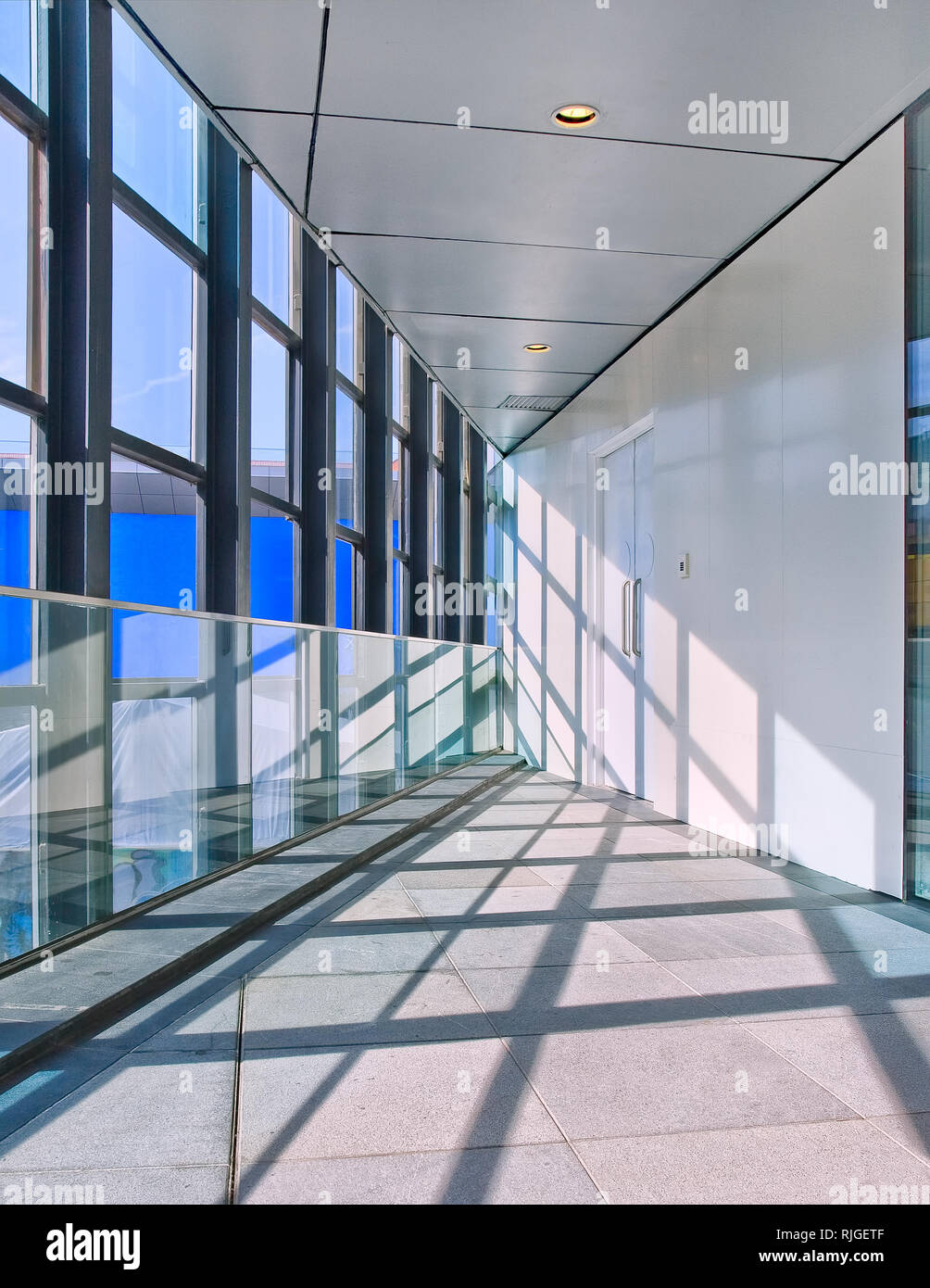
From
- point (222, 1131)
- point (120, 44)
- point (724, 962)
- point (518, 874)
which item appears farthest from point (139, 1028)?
point (120, 44)

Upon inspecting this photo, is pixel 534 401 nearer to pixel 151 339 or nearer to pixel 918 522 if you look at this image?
pixel 151 339

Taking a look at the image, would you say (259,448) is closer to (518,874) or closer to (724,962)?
(518,874)

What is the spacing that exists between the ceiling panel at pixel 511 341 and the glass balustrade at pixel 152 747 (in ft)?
7.45

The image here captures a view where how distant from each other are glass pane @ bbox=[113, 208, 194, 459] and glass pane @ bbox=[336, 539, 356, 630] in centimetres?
283

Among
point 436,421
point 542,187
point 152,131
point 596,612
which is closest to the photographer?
point 542,187

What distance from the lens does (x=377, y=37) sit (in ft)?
11.9

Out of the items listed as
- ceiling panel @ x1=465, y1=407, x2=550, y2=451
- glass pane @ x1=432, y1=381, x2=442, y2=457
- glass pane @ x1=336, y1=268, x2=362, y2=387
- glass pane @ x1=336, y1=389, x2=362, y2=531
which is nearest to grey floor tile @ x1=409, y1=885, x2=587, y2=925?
glass pane @ x1=336, y1=389, x2=362, y2=531

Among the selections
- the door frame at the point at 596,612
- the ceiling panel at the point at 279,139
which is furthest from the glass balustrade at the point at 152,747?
the door frame at the point at 596,612

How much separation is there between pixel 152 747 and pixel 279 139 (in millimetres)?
2577

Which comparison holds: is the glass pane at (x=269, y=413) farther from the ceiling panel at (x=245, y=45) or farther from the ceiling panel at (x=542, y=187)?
the ceiling panel at (x=245, y=45)

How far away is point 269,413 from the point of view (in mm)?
7320

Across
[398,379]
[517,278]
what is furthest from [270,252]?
[398,379]

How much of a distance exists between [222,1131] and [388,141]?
383 cm

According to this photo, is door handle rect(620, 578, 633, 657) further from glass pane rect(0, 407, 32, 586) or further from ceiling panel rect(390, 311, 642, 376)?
glass pane rect(0, 407, 32, 586)
